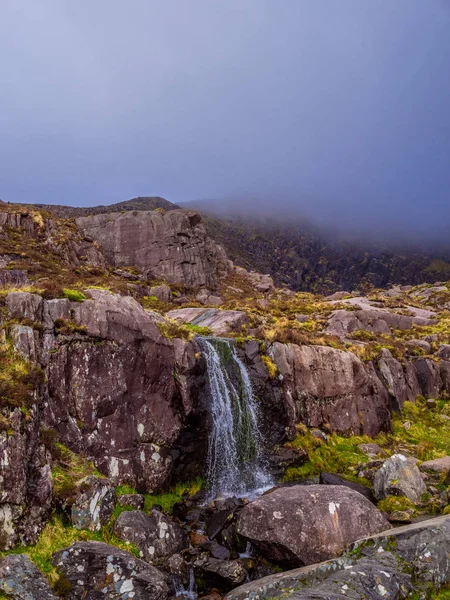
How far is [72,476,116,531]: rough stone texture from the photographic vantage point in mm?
10531

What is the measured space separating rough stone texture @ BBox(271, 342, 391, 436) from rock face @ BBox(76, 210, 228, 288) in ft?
129

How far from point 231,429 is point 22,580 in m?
11.3

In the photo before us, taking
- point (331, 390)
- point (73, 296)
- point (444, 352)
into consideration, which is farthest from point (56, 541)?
point (444, 352)

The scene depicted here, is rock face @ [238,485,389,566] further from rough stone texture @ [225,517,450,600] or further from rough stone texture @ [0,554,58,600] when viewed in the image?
rough stone texture @ [0,554,58,600]

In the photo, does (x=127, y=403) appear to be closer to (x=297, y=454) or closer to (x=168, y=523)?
(x=168, y=523)

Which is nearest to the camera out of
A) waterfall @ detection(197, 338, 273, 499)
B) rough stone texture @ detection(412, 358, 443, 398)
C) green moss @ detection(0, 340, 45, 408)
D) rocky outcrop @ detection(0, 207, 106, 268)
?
green moss @ detection(0, 340, 45, 408)

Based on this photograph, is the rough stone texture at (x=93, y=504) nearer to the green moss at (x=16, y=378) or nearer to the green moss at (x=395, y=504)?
the green moss at (x=16, y=378)

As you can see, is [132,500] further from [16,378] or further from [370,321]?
[370,321]

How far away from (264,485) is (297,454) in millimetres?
2666

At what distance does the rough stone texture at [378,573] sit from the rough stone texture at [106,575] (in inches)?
77.1

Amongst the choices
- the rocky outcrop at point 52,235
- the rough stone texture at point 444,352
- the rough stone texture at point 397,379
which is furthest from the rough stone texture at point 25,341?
the rocky outcrop at point 52,235

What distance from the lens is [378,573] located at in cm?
798

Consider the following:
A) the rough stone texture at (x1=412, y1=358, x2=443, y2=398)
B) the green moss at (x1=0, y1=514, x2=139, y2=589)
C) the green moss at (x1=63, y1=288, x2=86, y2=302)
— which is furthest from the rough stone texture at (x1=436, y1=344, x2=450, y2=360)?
the green moss at (x1=0, y1=514, x2=139, y2=589)

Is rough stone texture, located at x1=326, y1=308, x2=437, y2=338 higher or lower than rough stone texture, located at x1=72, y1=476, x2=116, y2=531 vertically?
lower
